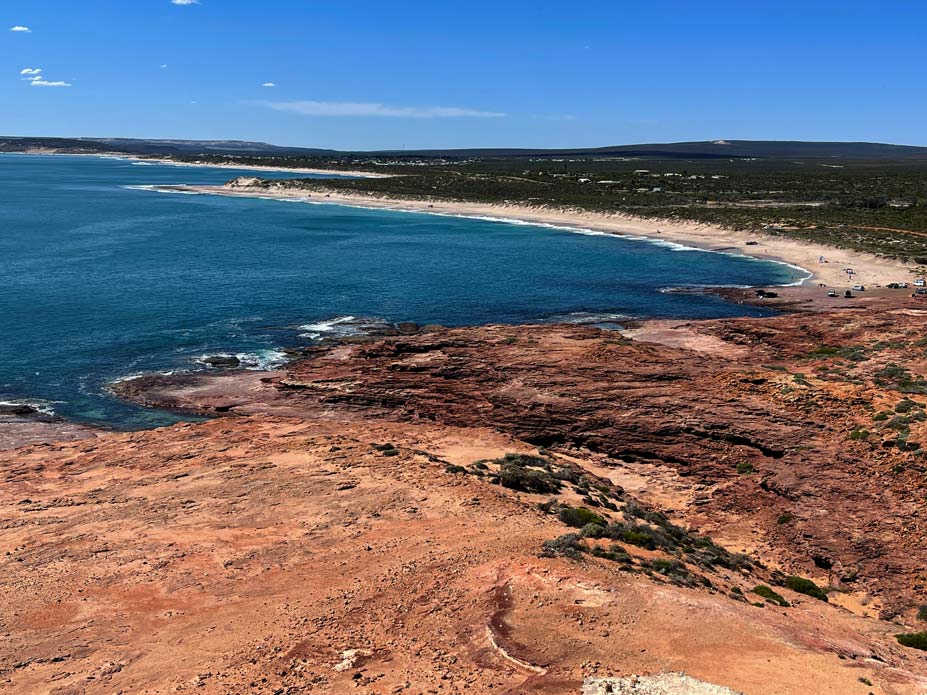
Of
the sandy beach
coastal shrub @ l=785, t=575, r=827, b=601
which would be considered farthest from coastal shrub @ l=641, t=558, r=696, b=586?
the sandy beach

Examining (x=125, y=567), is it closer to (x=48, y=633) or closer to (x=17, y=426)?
(x=48, y=633)

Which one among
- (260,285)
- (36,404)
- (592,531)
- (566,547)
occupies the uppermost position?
(260,285)

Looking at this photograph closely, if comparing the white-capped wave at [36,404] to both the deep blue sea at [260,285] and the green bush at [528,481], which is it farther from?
the green bush at [528,481]

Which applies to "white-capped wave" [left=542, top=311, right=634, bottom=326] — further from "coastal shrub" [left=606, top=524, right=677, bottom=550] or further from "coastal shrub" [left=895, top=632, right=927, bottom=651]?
"coastal shrub" [left=895, top=632, right=927, bottom=651]

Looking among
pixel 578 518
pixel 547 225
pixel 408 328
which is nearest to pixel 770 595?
pixel 578 518

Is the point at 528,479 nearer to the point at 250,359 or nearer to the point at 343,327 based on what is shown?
the point at 250,359

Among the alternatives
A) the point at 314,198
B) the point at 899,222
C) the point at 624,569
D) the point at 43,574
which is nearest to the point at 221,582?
Answer: the point at 43,574
